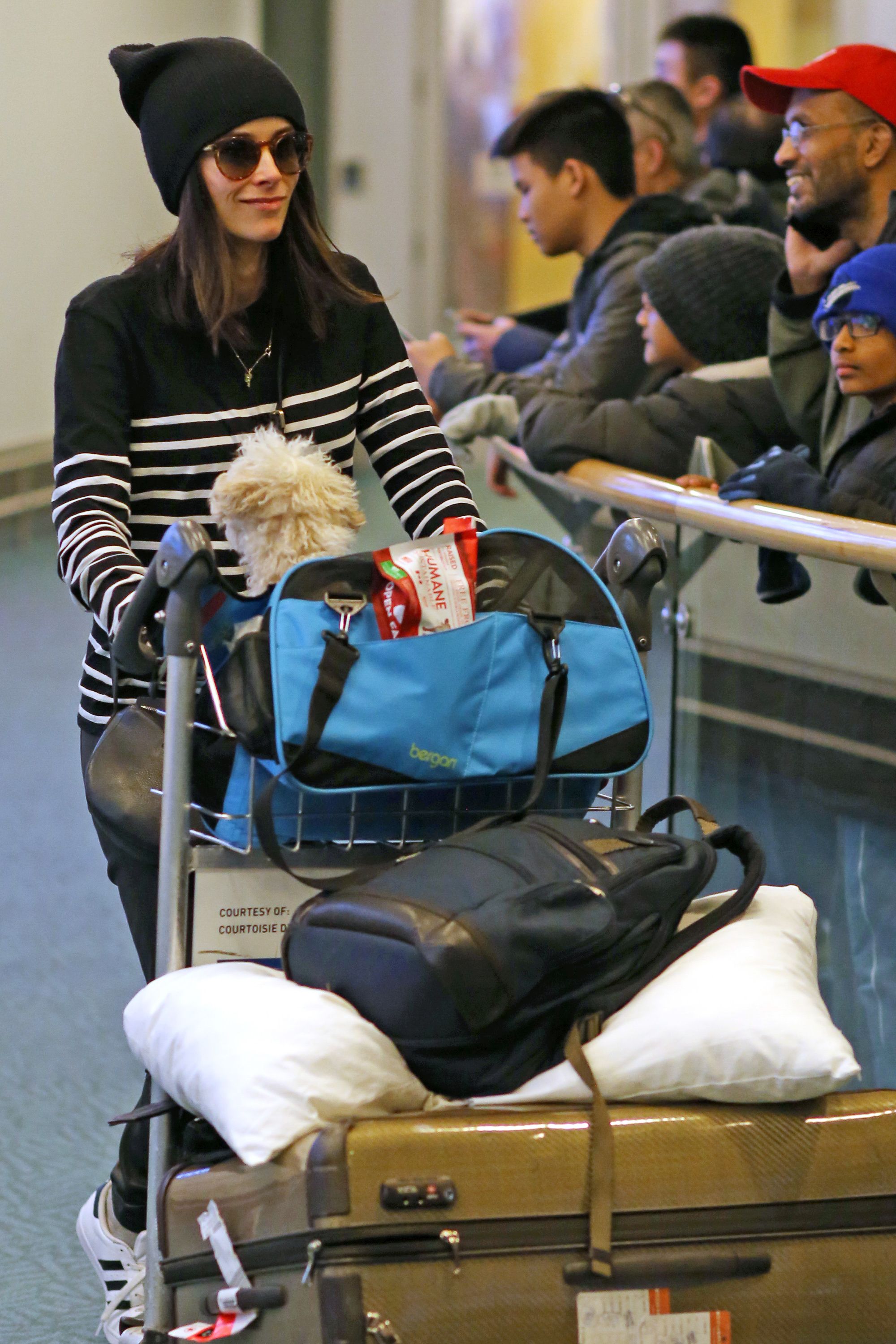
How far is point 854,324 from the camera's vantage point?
2.56 m

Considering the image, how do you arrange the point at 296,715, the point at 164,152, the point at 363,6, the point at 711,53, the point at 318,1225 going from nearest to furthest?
1. the point at 318,1225
2. the point at 296,715
3. the point at 164,152
4. the point at 711,53
5. the point at 363,6

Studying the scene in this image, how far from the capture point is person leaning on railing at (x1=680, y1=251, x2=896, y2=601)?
2477mm

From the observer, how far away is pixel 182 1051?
134 centimetres

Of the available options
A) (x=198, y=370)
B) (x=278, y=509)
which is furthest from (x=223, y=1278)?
(x=198, y=370)

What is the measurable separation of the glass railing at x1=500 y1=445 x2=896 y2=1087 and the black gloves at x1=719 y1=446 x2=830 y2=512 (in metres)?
0.10

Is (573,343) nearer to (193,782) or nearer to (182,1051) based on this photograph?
(193,782)

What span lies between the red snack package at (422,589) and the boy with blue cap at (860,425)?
1049 mm

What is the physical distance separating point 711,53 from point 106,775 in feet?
17.2

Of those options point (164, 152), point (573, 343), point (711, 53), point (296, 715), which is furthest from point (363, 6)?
point (296, 715)

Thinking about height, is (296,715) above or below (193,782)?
above

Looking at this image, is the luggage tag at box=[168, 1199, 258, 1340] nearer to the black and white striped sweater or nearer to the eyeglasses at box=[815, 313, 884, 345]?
the black and white striped sweater

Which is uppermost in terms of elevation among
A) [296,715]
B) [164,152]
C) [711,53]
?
[711,53]

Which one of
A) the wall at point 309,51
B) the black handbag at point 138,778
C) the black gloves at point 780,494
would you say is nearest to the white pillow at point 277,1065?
the black handbag at point 138,778

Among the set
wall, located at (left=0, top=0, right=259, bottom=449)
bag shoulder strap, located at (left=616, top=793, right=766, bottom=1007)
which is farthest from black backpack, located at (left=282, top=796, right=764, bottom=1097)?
wall, located at (left=0, top=0, right=259, bottom=449)
